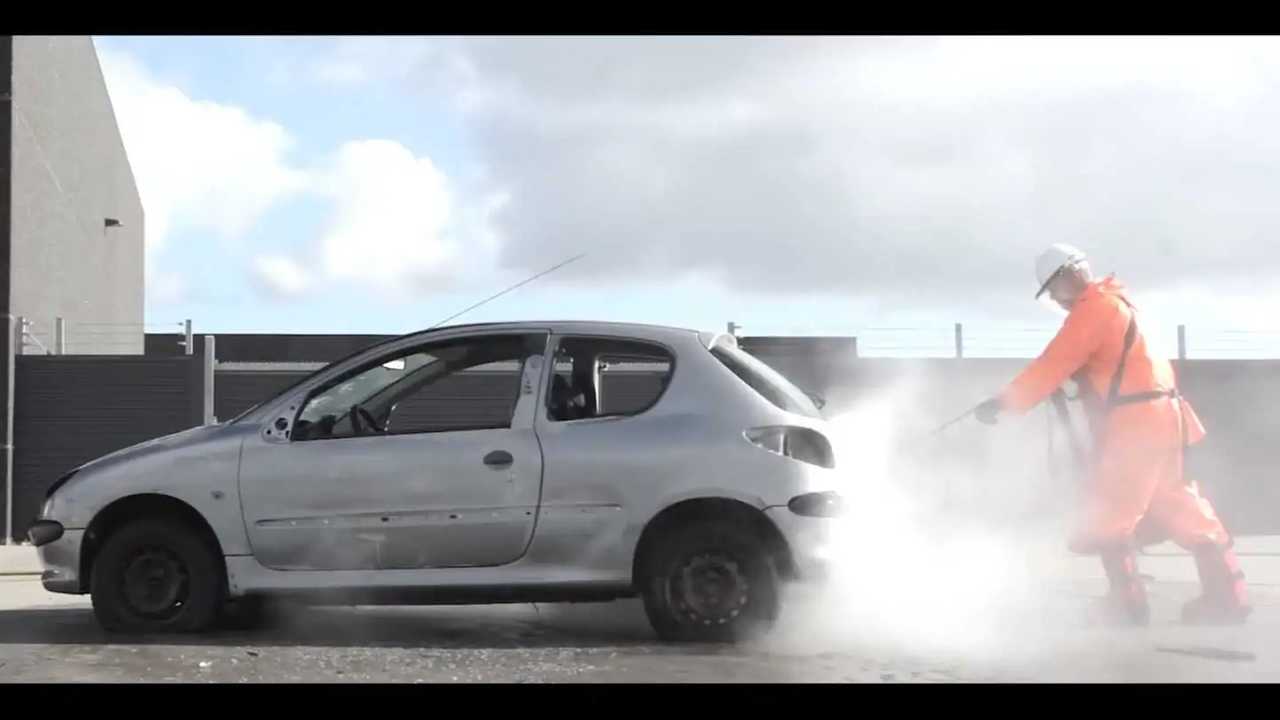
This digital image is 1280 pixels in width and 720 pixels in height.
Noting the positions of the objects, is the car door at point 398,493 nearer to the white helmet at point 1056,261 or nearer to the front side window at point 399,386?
the front side window at point 399,386

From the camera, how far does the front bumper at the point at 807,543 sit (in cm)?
672

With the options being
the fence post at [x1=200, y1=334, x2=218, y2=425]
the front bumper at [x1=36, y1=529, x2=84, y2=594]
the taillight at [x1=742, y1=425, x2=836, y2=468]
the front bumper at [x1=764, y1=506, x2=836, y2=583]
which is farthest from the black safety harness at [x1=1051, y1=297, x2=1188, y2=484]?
the fence post at [x1=200, y1=334, x2=218, y2=425]

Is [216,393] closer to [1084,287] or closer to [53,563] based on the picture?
[53,563]

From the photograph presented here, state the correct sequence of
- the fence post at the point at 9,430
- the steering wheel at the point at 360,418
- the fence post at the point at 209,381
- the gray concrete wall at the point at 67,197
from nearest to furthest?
1. the steering wheel at the point at 360,418
2. the fence post at the point at 9,430
3. the fence post at the point at 209,381
4. the gray concrete wall at the point at 67,197

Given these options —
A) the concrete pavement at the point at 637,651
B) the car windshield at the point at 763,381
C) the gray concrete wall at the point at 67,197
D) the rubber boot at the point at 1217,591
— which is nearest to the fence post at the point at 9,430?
the gray concrete wall at the point at 67,197

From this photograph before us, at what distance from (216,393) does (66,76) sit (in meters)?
8.77

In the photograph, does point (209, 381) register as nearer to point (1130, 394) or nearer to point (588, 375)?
point (588, 375)

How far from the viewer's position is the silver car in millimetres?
6801

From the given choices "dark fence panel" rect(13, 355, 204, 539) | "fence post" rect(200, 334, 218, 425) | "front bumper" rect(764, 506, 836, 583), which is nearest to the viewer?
"front bumper" rect(764, 506, 836, 583)

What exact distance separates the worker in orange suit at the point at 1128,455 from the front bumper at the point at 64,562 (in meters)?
4.66

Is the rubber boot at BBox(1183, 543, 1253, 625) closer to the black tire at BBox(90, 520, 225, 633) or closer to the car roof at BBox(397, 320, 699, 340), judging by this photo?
the car roof at BBox(397, 320, 699, 340)

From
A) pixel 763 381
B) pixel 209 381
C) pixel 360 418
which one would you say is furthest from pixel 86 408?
pixel 763 381

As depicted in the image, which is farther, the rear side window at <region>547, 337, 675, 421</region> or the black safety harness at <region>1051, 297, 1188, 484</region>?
the black safety harness at <region>1051, 297, 1188, 484</region>

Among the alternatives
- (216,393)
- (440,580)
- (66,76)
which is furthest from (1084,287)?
(66,76)
